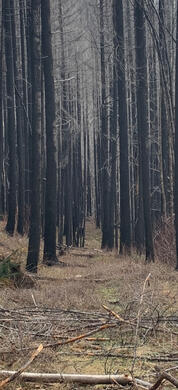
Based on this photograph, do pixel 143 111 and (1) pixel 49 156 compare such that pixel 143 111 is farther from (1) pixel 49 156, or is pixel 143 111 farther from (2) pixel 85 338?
(2) pixel 85 338

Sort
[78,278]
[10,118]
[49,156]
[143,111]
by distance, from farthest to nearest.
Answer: [10,118] → [143,111] → [49,156] → [78,278]

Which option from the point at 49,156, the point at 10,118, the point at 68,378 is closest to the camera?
the point at 68,378

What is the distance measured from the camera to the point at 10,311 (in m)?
5.92

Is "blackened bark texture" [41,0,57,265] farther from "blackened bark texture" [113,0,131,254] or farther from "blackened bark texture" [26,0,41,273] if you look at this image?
"blackened bark texture" [113,0,131,254]

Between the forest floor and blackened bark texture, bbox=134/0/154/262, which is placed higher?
blackened bark texture, bbox=134/0/154/262

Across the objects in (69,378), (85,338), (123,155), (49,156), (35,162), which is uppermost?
(123,155)

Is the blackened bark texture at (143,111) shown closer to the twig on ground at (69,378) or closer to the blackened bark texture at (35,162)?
the blackened bark texture at (35,162)

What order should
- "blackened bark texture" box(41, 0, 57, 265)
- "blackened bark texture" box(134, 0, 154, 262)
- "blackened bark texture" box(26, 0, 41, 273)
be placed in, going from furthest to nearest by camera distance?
"blackened bark texture" box(134, 0, 154, 262) < "blackened bark texture" box(41, 0, 57, 265) < "blackened bark texture" box(26, 0, 41, 273)

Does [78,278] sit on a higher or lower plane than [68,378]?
lower

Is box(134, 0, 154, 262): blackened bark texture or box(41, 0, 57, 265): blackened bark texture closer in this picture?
box(41, 0, 57, 265): blackened bark texture

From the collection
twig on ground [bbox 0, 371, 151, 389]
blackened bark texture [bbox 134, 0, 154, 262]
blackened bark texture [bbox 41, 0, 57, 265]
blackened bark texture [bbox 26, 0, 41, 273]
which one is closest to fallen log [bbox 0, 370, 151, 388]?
twig on ground [bbox 0, 371, 151, 389]

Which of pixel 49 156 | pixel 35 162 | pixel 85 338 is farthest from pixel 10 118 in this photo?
pixel 85 338

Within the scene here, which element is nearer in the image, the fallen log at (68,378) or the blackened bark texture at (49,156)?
the fallen log at (68,378)

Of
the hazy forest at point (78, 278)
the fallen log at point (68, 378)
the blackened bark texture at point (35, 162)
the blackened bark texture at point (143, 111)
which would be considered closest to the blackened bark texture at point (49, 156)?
the hazy forest at point (78, 278)
